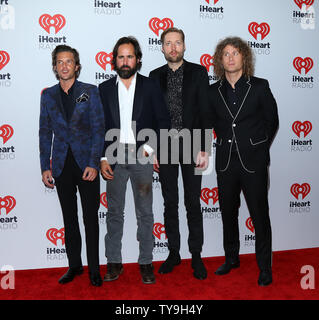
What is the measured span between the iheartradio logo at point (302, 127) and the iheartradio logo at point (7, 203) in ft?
10.4

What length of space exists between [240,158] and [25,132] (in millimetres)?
2129

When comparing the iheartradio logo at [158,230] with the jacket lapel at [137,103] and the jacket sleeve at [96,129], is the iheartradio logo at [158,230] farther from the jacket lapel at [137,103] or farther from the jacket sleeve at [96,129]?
the jacket lapel at [137,103]

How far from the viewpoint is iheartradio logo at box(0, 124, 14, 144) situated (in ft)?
11.3

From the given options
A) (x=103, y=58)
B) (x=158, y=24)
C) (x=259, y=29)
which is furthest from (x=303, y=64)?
(x=103, y=58)

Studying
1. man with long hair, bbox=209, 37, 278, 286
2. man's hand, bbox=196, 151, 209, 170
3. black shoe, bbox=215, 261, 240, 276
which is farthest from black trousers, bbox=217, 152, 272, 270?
black shoe, bbox=215, 261, 240, 276

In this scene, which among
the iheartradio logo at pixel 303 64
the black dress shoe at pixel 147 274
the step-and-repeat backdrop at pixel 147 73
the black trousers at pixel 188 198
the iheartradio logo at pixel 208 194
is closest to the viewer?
the black dress shoe at pixel 147 274

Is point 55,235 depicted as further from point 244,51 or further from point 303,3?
point 303,3

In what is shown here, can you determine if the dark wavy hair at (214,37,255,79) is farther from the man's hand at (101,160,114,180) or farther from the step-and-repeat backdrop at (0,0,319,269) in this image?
the man's hand at (101,160,114,180)

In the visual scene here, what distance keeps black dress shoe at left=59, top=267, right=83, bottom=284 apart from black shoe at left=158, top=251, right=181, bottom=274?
0.77 meters

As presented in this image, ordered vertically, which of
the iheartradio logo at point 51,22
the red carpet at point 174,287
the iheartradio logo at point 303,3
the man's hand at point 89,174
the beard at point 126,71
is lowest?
the red carpet at point 174,287

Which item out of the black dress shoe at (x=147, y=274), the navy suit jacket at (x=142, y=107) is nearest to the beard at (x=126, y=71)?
the navy suit jacket at (x=142, y=107)

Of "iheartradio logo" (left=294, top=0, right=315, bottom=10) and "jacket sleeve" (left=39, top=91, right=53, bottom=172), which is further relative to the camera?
"iheartradio logo" (left=294, top=0, right=315, bottom=10)

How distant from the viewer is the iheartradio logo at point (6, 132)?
11.3ft
